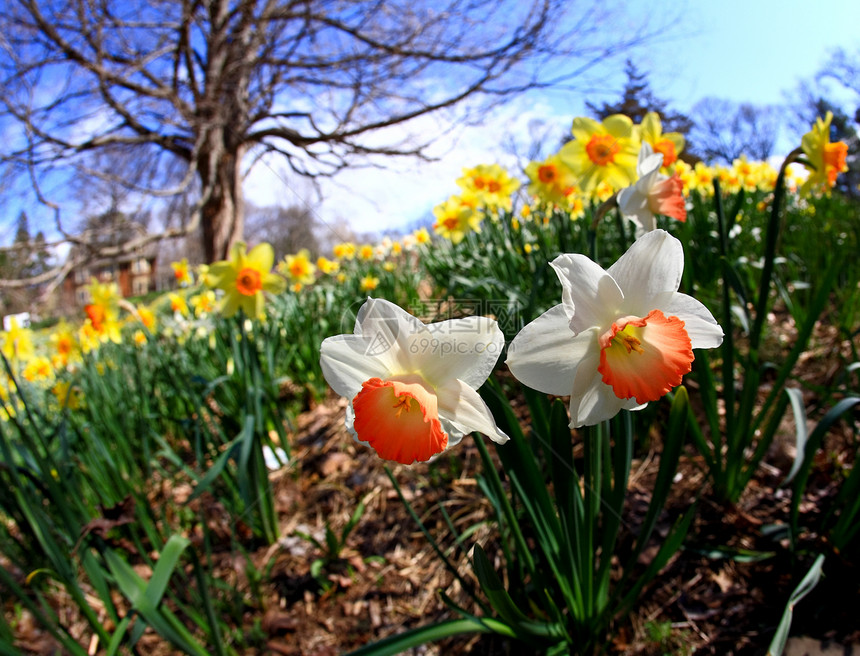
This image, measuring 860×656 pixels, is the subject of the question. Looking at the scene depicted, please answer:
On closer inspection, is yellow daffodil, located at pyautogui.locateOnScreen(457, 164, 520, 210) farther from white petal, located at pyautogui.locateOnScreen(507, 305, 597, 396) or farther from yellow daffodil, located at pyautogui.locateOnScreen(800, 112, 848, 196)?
white petal, located at pyautogui.locateOnScreen(507, 305, 597, 396)

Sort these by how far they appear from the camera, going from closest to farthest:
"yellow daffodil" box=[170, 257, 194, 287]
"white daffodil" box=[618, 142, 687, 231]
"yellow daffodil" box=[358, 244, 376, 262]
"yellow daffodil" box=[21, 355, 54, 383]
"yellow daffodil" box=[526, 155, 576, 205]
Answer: "white daffodil" box=[618, 142, 687, 231], "yellow daffodil" box=[526, 155, 576, 205], "yellow daffodil" box=[21, 355, 54, 383], "yellow daffodil" box=[170, 257, 194, 287], "yellow daffodil" box=[358, 244, 376, 262]

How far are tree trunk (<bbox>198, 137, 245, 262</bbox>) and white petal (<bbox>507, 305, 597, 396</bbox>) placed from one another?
335 inches

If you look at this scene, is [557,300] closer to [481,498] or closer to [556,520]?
[481,498]

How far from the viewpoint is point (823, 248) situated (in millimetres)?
3170

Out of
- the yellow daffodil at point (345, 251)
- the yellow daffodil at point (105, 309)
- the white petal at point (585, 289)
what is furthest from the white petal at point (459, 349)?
the yellow daffodil at point (345, 251)

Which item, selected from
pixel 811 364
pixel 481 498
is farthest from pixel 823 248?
pixel 481 498

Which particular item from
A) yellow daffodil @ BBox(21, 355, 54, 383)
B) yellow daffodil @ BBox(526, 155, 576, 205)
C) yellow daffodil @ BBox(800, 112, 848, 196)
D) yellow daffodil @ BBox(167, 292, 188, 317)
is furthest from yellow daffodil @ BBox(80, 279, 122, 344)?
yellow daffodil @ BBox(800, 112, 848, 196)

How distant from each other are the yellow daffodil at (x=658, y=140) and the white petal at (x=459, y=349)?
5.74 ft

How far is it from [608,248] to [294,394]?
2459 millimetres

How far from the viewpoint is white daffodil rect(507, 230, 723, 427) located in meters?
0.75

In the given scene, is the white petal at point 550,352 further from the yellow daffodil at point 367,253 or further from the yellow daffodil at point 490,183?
the yellow daffodil at point 367,253

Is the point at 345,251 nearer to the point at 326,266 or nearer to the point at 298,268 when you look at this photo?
the point at 326,266

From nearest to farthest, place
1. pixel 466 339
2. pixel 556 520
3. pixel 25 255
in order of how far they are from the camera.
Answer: pixel 466 339 < pixel 556 520 < pixel 25 255

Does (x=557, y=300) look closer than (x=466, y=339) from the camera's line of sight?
No
